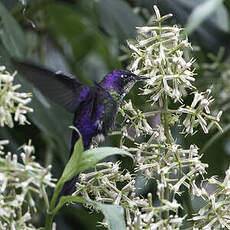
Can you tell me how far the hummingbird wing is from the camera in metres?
1.38

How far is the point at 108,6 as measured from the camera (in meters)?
2.58

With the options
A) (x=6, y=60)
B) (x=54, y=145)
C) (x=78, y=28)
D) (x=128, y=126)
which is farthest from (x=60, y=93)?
(x=78, y=28)

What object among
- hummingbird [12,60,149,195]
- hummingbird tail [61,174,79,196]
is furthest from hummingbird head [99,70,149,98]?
hummingbird tail [61,174,79,196]

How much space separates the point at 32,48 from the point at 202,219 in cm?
155

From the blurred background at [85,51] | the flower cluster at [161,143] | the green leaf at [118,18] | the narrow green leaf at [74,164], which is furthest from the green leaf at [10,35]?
the narrow green leaf at [74,164]

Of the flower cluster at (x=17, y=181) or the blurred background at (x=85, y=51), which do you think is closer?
the flower cluster at (x=17, y=181)

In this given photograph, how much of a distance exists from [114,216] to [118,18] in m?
1.39

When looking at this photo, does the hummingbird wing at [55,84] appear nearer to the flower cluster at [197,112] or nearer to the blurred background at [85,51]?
the flower cluster at [197,112]

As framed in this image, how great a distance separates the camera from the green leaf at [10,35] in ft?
7.03

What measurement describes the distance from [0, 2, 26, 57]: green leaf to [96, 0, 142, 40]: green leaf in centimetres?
40

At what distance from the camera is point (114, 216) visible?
1284 millimetres

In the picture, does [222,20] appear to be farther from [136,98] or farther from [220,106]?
[136,98]

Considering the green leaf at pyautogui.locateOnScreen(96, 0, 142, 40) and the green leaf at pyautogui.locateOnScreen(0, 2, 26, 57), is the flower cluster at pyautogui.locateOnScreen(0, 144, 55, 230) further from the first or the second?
the green leaf at pyautogui.locateOnScreen(96, 0, 142, 40)

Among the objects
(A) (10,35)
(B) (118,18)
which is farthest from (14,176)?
(B) (118,18)
